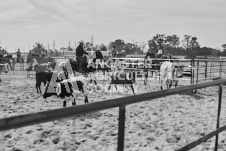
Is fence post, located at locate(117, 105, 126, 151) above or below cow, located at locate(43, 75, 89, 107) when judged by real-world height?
above

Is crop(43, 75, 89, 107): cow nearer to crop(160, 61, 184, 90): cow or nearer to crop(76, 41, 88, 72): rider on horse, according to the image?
crop(76, 41, 88, 72): rider on horse

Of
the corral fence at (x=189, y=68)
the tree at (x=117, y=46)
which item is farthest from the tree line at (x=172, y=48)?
the corral fence at (x=189, y=68)

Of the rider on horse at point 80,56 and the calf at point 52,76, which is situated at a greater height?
the rider on horse at point 80,56

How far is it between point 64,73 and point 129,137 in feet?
13.2

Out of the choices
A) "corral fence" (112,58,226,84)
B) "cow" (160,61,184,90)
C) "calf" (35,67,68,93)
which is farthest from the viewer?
"cow" (160,61,184,90)

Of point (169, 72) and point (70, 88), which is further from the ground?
point (169, 72)

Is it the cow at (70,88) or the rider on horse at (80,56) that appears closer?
the cow at (70,88)

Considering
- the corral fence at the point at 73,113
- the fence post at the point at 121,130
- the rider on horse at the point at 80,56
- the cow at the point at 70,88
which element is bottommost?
the cow at the point at 70,88

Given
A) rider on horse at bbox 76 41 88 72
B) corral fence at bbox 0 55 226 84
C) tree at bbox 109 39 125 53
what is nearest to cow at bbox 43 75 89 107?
rider on horse at bbox 76 41 88 72

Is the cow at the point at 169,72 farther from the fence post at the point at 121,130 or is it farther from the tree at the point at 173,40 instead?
the tree at the point at 173,40

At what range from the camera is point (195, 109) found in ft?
22.3

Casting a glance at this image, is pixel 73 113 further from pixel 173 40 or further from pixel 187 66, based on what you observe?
pixel 173 40

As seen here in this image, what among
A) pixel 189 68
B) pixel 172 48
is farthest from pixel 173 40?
pixel 189 68

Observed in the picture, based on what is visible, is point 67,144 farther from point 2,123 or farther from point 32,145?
point 2,123
